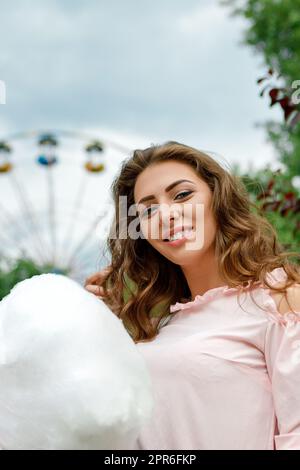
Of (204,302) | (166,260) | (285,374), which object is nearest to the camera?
(285,374)

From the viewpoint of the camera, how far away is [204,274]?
2006 millimetres

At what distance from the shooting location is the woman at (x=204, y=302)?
1682mm

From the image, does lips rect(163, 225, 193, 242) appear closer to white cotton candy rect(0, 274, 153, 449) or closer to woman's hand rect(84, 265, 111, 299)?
woman's hand rect(84, 265, 111, 299)

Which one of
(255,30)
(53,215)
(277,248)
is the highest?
(255,30)

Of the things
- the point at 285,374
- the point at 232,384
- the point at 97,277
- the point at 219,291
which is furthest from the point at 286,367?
the point at 97,277

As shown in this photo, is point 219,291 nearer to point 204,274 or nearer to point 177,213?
point 204,274

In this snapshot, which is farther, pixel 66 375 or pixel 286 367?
pixel 286 367

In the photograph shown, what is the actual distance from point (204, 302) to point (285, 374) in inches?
15.6

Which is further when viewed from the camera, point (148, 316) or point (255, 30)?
point (255, 30)

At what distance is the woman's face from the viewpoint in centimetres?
186

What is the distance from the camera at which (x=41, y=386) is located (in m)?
1.19
